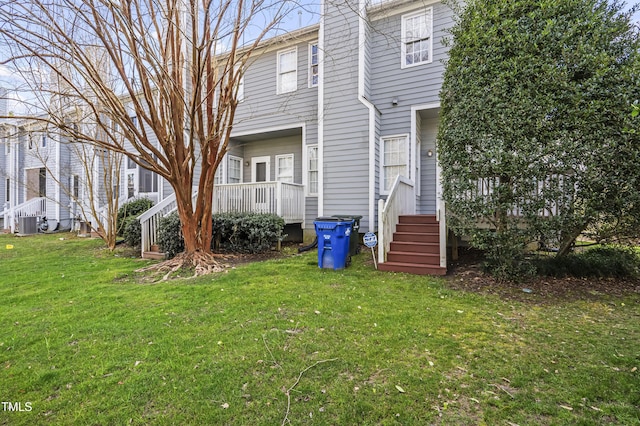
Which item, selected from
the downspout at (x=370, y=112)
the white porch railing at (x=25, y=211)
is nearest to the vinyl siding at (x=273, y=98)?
the downspout at (x=370, y=112)

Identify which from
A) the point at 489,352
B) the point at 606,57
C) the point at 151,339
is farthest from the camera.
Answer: the point at 606,57

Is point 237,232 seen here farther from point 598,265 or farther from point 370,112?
point 598,265

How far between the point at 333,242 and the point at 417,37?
6.30 m

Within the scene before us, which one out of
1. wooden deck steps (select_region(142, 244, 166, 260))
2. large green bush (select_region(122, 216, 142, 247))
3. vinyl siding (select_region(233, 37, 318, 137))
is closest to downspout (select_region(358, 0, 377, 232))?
vinyl siding (select_region(233, 37, 318, 137))

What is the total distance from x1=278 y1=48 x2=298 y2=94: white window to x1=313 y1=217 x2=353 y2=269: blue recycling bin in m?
5.83

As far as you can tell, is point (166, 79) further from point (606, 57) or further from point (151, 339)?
point (606, 57)

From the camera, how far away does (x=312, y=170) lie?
379 inches

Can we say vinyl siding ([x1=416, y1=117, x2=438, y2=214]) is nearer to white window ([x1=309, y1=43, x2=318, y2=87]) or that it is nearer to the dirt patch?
white window ([x1=309, y1=43, x2=318, y2=87])

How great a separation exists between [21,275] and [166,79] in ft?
15.6

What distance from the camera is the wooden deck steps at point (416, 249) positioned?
5738 millimetres

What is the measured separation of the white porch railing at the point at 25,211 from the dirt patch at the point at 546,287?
61.1 ft

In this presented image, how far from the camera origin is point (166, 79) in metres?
5.51

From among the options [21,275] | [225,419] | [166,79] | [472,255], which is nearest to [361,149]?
[472,255]

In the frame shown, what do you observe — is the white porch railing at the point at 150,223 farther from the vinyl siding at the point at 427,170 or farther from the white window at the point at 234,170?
the vinyl siding at the point at 427,170
